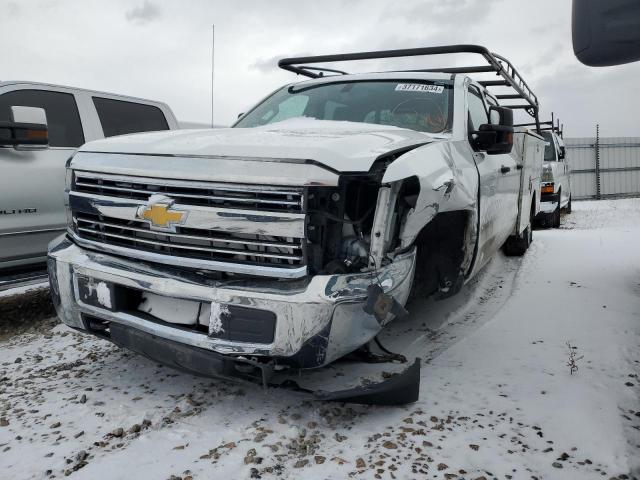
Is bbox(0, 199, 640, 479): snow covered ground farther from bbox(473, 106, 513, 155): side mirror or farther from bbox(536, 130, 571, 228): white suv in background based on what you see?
bbox(536, 130, 571, 228): white suv in background

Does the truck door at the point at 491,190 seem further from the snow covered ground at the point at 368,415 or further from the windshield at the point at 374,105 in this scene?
the snow covered ground at the point at 368,415

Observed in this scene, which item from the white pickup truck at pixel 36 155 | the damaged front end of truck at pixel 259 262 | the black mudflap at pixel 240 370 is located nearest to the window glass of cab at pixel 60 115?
the white pickup truck at pixel 36 155

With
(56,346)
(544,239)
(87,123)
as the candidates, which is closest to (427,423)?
(56,346)

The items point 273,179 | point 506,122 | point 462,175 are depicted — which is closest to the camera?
point 273,179

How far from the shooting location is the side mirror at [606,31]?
144 centimetres

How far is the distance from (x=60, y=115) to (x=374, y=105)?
3007 millimetres

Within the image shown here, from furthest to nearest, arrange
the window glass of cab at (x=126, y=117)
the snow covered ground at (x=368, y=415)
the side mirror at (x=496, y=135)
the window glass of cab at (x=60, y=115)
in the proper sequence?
the window glass of cab at (x=126, y=117), the window glass of cab at (x=60, y=115), the side mirror at (x=496, y=135), the snow covered ground at (x=368, y=415)

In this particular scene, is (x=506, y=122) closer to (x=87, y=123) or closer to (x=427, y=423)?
(x=427, y=423)

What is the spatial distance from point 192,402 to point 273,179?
1252 millimetres

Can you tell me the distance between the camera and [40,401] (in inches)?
107

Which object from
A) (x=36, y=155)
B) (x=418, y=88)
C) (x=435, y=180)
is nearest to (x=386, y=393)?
(x=435, y=180)

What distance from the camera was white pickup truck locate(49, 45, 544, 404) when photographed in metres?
2.24

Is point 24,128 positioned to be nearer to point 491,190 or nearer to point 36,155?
point 36,155

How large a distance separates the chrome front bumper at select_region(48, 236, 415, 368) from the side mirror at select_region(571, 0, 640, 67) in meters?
1.20
